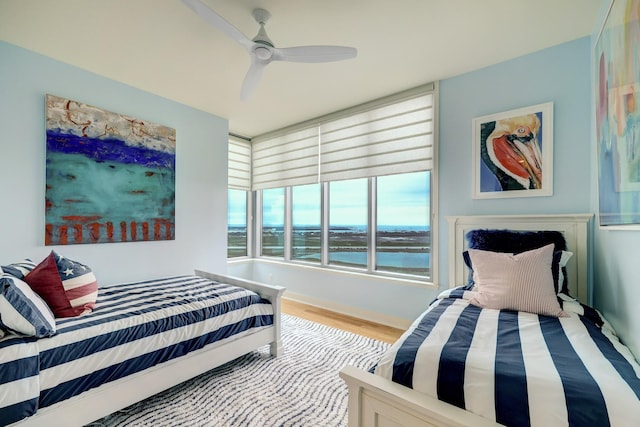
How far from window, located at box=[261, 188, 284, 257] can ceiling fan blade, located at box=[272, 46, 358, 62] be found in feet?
8.51

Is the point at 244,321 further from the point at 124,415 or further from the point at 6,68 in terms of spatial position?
the point at 6,68

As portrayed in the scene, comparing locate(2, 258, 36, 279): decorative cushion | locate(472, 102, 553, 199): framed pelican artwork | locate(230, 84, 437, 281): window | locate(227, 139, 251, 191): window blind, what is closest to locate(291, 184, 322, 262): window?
locate(230, 84, 437, 281): window

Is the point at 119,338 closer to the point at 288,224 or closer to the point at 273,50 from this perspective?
the point at 273,50

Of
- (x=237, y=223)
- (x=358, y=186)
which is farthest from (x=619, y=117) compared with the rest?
(x=237, y=223)

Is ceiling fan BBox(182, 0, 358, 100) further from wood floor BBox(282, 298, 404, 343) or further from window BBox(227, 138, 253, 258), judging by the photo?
window BBox(227, 138, 253, 258)

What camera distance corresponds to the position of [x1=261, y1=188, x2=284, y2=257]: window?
171 inches

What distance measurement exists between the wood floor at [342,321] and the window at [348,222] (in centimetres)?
65

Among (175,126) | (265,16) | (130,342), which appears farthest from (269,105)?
(130,342)

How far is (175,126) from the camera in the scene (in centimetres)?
322

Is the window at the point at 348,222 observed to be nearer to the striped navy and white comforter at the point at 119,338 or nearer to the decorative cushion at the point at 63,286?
the striped navy and white comforter at the point at 119,338

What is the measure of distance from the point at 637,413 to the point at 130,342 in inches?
86.0

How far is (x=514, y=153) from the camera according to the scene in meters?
2.32

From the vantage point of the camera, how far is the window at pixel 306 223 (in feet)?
12.7

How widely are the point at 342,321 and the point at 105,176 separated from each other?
2.87 metres
